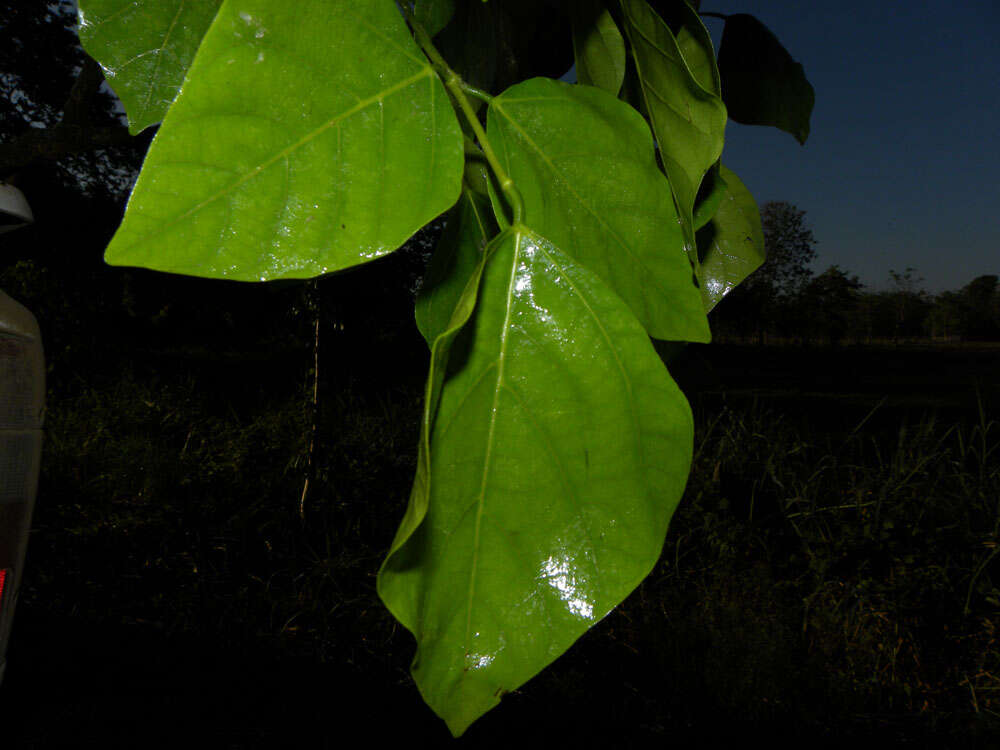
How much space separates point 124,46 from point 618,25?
14 cm

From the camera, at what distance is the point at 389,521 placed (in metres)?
2.79

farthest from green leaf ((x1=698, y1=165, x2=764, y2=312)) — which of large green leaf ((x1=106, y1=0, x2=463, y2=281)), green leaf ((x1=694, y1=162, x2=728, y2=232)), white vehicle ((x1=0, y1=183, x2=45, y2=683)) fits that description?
white vehicle ((x1=0, y1=183, x2=45, y2=683))

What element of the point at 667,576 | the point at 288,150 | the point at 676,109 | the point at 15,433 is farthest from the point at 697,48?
the point at 667,576

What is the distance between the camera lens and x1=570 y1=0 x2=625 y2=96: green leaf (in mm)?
209

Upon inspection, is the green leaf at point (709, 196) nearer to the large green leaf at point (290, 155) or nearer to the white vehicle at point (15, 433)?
the large green leaf at point (290, 155)

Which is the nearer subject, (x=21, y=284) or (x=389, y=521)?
(x=389, y=521)

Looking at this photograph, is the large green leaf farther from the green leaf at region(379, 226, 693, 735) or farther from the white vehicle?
the white vehicle

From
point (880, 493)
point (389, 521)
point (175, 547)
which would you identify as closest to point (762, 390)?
point (880, 493)

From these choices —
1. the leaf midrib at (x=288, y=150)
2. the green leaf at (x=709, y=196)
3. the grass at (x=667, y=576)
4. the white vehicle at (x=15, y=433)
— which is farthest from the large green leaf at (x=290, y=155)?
the grass at (x=667, y=576)

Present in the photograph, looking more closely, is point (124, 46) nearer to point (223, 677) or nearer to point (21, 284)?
point (223, 677)

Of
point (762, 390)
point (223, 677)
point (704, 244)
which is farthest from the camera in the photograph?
point (762, 390)

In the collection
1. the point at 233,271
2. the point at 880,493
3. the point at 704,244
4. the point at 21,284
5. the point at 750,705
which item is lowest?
the point at 880,493

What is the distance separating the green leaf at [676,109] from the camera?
187 mm

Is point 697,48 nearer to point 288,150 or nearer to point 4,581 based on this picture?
point 288,150
